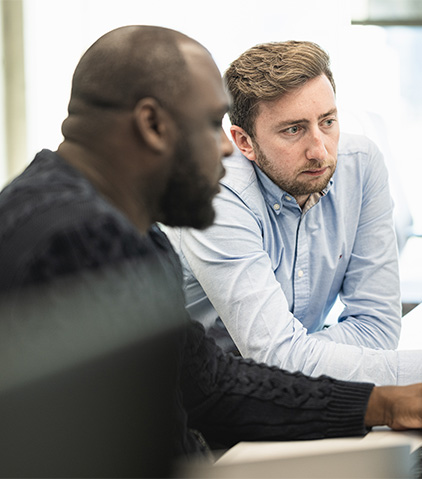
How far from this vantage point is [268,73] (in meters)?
1.51

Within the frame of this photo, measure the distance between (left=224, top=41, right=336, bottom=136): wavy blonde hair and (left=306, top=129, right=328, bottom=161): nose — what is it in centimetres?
11

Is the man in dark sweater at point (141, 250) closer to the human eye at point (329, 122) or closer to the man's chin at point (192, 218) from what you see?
the man's chin at point (192, 218)

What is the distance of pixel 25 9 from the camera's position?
438 centimetres

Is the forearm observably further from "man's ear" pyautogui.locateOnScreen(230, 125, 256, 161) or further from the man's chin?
"man's ear" pyautogui.locateOnScreen(230, 125, 256, 161)

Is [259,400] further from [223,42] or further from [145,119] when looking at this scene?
[223,42]

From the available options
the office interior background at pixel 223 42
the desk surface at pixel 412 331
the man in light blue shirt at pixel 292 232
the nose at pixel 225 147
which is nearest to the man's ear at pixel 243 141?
the man in light blue shirt at pixel 292 232

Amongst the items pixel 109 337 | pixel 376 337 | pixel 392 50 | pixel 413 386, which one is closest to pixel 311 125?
pixel 376 337

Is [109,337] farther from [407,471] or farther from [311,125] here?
[311,125]

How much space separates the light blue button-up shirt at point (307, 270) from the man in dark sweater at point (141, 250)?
242 millimetres

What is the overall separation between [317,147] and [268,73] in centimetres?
18

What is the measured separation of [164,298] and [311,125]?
89 cm

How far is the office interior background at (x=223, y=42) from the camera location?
4414 mm

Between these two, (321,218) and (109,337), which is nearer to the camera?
(109,337)

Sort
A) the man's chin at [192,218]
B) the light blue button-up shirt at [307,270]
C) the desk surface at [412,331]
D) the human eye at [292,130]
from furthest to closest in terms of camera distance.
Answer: the human eye at [292,130]
the desk surface at [412,331]
the light blue button-up shirt at [307,270]
the man's chin at [192,218]
